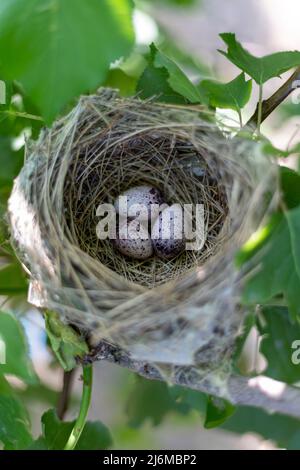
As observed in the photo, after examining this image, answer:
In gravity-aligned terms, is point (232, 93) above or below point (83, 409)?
above

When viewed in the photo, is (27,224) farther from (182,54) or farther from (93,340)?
(182,54)

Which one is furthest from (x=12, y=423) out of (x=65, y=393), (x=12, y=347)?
(x=65, y=393)

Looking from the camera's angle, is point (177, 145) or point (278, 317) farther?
point (278, 317)

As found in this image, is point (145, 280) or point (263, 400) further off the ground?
point (145, 280)

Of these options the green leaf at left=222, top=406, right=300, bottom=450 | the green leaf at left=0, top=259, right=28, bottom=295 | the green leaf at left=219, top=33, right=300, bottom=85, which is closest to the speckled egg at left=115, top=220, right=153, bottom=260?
the green leaf at left=0, top=259, right=28, bottom=295

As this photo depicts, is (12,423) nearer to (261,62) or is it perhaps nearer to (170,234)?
(170,234)

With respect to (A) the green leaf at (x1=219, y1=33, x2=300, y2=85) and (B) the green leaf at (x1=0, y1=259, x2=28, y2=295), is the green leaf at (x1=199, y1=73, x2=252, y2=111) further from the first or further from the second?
(B) the green leaf at (x1=0, y1=259, x2=28, y2=295)
